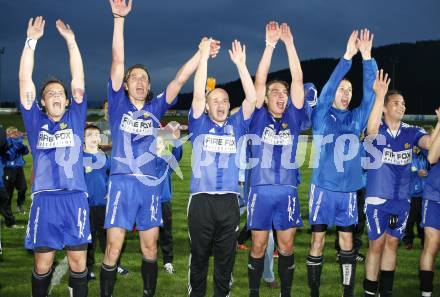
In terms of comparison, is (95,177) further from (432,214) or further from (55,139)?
(432,214)

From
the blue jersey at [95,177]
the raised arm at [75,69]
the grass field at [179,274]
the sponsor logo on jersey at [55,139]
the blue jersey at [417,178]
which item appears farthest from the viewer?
the blue jersey at [417,178]

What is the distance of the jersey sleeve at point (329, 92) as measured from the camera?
6.18 m

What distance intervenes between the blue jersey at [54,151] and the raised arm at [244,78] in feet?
6.30

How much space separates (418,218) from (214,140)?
6.51m

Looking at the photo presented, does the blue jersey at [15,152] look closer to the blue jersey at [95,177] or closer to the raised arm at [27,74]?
the blue jersey at [95,177]

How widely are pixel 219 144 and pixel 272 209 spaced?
1.07 m

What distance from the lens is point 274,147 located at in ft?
20.8

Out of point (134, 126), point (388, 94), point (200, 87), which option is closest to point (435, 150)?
point (388, 94)

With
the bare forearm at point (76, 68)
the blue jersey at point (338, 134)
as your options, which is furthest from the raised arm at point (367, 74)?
the bare forearm at point (76, 68)

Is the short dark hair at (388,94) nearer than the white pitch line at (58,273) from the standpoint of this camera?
Yes

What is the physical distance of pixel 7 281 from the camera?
767 centimetres

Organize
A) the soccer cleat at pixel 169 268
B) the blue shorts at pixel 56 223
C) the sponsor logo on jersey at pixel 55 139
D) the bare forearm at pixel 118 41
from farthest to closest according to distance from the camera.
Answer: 1. the soccer cleat at pixel 169 268
2. the bare forearm at pixel 118 41
3. the sponsor logo on jersey at pixel 55 139
4. the blue shorts at pixel 56 223

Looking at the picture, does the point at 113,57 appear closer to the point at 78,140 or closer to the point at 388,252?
the point at 78,140

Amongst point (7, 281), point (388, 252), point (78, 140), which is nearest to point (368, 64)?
point (388, 252)
